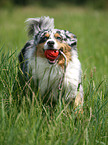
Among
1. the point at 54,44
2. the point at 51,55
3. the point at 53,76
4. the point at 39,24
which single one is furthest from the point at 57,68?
the point at 39,24

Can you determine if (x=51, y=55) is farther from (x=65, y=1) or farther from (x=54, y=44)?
(x=65, y=1)

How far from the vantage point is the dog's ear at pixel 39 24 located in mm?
3258

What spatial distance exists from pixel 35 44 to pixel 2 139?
55.9 inches

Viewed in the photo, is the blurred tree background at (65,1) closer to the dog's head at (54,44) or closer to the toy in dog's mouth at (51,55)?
the dog's head at (54,44)

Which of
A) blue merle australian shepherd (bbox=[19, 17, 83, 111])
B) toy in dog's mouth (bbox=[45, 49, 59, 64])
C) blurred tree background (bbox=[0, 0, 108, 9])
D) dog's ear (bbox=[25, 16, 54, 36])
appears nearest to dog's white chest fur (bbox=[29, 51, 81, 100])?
blue merle australian shepherd (bbox=[19, 17, 83, 111])

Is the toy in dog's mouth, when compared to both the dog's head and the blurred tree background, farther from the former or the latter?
the blurred tree background

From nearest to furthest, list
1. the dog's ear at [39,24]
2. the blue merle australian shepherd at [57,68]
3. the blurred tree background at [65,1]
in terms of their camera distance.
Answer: the blue merle australian shepherd at [57,68] → the dog's ear at [39,24] → the blurred tree background at [65,1]

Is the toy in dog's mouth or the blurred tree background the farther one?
the blurred tree background

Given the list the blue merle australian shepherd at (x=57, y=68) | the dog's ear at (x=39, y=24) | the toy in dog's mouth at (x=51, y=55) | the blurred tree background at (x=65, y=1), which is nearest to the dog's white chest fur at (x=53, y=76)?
the blue merle australian shepherd at (x=57, y=68)

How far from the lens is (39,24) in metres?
3.34

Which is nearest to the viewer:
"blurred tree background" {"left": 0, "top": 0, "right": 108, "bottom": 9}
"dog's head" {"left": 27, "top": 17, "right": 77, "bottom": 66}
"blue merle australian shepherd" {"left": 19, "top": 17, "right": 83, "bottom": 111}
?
"dog's head" {"left": 27, "top": 17, "right": 77, "bottom": 66}

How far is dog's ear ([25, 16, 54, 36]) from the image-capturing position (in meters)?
3.26

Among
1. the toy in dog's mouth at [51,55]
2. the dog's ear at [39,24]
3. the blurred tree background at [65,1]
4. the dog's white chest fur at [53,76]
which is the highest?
the blurred tree background at [65,1]

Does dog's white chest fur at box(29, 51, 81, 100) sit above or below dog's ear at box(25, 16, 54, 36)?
below
